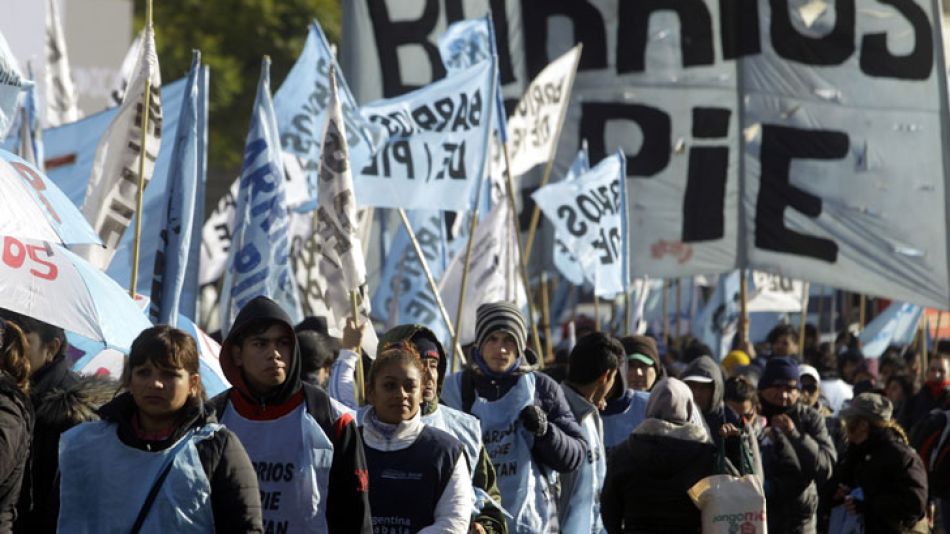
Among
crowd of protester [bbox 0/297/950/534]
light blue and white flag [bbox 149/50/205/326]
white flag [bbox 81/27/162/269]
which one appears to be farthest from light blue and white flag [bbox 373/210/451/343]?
crowd of protester [bbox 0/297/950/534]

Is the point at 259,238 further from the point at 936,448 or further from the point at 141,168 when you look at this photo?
the point at 936,448

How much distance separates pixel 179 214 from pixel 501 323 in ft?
10.3

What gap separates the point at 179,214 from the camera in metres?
9.23

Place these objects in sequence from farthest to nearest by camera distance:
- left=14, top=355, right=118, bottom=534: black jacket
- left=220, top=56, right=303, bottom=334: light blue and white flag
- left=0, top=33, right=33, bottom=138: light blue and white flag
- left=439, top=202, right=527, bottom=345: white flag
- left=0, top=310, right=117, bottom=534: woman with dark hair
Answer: left=439, top=202, right=527, bottom=345: white flag
left=220, top=56, right=303, bottom=334: light blue and white flag
left=0, top=33, right=33, bottom=138: light blue and white flag
left=14, top=355, right=118, bottom=534: black jacket
left=0, top=310, right=117, bottom=534: woman with dark hair

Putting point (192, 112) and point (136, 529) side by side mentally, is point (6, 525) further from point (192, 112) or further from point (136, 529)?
point (192, 112)

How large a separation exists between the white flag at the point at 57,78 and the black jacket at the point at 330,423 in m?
11.1

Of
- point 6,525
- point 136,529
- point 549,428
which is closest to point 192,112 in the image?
point 549,428

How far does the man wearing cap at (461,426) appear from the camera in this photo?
5.46m

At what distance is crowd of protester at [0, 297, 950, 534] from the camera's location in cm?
435

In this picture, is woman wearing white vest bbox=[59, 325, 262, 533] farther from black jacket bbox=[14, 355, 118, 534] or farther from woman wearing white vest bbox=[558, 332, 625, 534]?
woman wearing white vest bbox=[558, 332, 625, 534]

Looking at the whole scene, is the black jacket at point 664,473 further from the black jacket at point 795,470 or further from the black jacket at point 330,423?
the black jacket at point 795,470

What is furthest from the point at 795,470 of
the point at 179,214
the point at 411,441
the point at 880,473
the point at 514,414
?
the point at 411,441

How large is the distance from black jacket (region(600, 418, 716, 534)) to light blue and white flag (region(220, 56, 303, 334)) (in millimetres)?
3900

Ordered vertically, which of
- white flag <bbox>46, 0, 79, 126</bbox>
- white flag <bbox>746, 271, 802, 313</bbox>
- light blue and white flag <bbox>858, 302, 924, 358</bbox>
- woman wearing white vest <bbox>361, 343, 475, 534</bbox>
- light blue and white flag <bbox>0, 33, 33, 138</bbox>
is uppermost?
light blue and white flag <bbox>0, 33, 33, 138</bbox>
